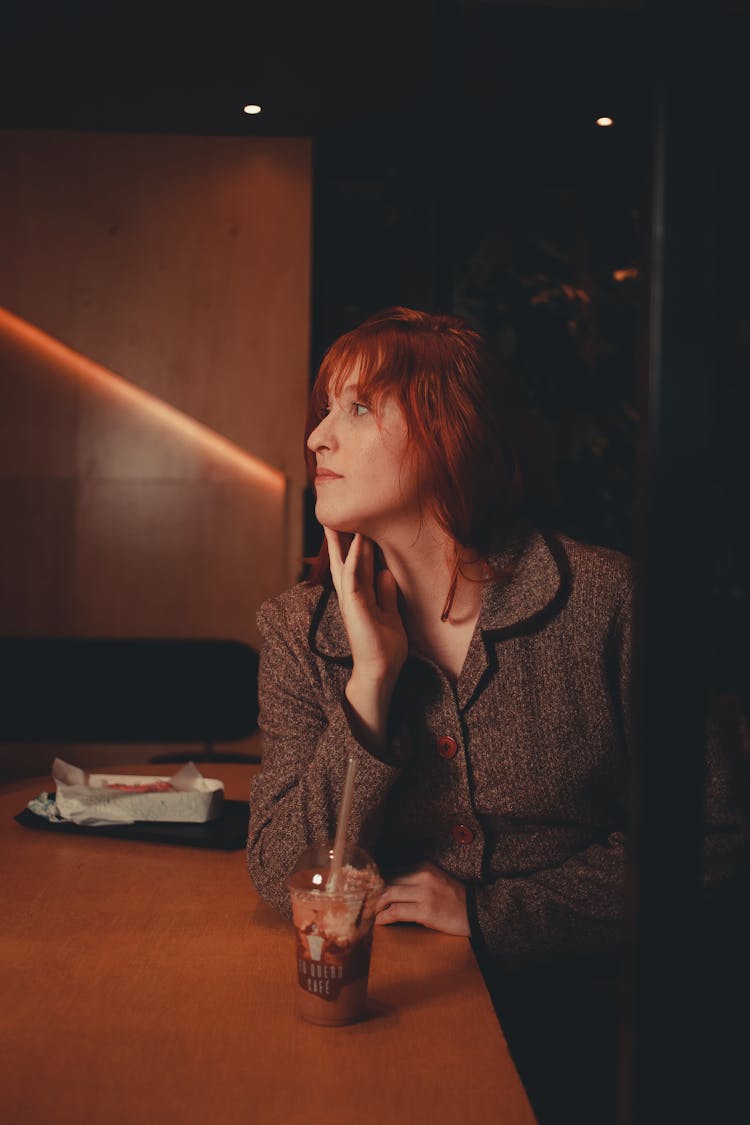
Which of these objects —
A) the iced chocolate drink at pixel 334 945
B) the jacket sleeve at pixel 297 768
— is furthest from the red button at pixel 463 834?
the iced chocolate drink at pixel 334 945

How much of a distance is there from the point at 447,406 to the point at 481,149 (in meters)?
2.87

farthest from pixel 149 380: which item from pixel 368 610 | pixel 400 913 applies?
pixel 400 913

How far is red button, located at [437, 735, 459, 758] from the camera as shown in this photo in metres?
Answer: 1.26

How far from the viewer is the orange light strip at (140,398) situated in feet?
12.8

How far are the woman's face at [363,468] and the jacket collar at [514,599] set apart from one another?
125 mm

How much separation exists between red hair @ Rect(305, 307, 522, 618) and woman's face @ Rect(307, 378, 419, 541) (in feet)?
0.05

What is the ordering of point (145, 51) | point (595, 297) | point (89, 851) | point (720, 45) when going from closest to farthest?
point (720, 45)
point (89, 851)
point (145, 51)
point (595, 297)

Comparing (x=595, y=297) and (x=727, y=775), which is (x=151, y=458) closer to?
(x=595, y=297)

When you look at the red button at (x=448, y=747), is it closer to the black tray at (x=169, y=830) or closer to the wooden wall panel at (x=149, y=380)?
the black tray at (x=169, y=830)

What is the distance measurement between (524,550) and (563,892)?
431mm

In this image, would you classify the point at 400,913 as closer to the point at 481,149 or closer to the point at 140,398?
the point at 140,398

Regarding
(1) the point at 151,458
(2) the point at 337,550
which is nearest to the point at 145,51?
(1) the point at 151,458

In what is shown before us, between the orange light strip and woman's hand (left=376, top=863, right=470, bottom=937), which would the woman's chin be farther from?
the orange light strip

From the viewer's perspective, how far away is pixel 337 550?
4.57 ft
